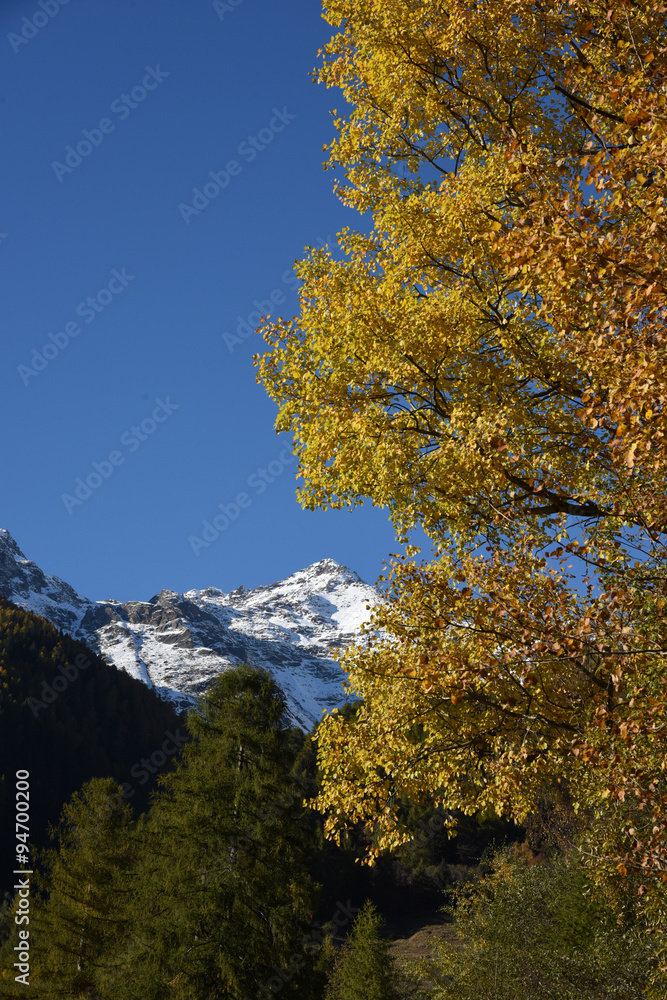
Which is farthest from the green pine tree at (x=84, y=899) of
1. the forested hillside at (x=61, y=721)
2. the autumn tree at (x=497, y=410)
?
the forested hillside at (x=61, y=721)

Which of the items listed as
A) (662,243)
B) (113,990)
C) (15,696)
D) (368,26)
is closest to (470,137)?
(368,26)

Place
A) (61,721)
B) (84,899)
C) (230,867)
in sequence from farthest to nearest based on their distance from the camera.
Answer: (61,721), (84,899), (230,867)

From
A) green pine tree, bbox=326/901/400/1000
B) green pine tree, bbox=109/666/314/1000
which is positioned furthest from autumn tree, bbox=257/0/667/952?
green pine tree, bbox=326/901/400/1000

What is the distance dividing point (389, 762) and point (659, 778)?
2.38m

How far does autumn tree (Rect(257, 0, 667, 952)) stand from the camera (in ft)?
15.1

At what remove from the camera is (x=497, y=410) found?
592 centimetres

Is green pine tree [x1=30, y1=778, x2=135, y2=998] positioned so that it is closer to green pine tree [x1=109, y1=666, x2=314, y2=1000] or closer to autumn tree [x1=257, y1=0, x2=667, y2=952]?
green pine tree [x1=109, y1=666, x2=314, y2=1000]

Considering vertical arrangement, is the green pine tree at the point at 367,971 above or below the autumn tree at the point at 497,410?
below

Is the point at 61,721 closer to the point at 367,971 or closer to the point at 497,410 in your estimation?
the point at 367,971

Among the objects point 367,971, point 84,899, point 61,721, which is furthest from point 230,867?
point 61,721

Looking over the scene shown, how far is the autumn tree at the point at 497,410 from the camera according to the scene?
15.1 ft

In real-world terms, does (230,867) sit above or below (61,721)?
below

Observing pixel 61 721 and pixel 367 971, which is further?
pixel 61 721

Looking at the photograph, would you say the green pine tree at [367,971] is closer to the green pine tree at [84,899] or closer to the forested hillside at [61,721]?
the green pine tree at [84,899]
